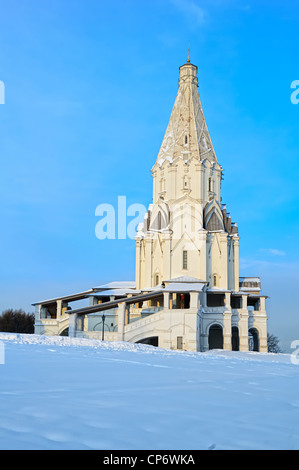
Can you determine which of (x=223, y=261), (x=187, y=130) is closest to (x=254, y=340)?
(x=223, y=261)

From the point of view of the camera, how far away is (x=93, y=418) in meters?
5.36

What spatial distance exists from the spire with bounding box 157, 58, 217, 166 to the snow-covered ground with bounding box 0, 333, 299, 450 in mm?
37223

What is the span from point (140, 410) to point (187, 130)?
4231 centimetres

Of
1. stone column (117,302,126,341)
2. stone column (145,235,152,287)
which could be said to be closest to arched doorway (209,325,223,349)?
stone column (145,235,152,287)

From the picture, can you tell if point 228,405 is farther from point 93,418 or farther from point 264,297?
point 264,297

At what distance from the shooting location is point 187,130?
45469mm

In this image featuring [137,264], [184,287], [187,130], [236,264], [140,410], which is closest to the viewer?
[140,410]

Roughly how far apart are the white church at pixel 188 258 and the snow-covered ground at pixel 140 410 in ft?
85.4

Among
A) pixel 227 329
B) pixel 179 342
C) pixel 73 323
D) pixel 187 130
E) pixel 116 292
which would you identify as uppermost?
pixel 187 130

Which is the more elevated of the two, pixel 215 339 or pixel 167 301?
Result: pixel 167 301

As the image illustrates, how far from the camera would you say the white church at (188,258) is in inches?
1522

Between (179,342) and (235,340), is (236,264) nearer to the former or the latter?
(235,340)

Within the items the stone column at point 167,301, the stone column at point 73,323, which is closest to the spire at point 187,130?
the stone column at point 167,301

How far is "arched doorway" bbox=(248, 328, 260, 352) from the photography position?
1606 inches
